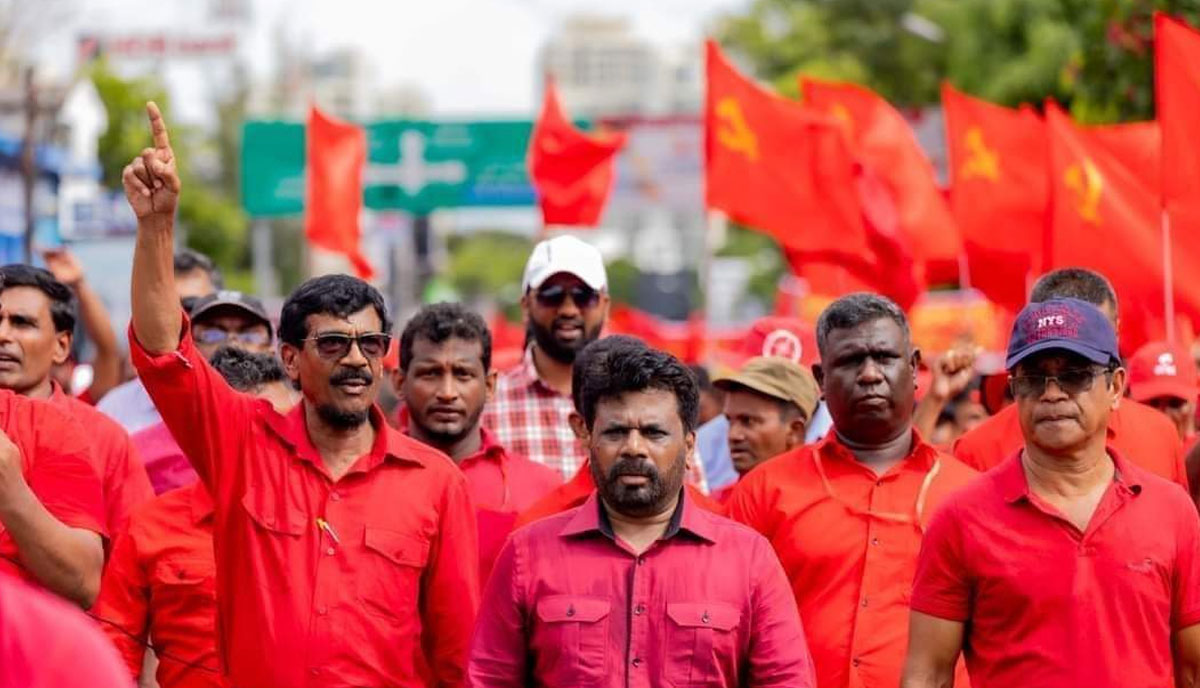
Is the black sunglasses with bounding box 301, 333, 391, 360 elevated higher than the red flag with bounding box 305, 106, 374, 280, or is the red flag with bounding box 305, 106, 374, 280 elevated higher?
the red flag with bounding box 305, 106, 374, 280

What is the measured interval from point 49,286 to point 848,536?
2.40 m

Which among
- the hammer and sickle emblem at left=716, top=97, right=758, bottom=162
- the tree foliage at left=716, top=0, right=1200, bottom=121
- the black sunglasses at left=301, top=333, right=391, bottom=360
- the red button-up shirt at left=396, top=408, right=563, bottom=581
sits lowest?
the red button-up shirt at left=396, top=408, right=563, bottom=581

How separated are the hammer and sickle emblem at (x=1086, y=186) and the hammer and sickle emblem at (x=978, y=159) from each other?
8.51ft

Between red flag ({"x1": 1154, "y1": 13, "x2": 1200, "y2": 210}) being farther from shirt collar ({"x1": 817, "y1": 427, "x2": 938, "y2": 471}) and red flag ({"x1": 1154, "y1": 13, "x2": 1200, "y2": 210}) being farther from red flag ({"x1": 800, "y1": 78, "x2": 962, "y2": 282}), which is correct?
red flag ({"x1": 800, "y1": 78, "x2": 962, "y2": 282})

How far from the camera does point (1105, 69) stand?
723 inches

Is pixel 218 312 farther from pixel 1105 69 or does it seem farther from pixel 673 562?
pixel 1105 69

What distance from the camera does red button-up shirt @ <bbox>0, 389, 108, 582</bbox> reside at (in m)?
5.46

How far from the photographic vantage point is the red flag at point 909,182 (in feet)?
46.6

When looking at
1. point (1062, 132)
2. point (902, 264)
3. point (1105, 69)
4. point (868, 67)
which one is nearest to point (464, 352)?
point (1062, 132)

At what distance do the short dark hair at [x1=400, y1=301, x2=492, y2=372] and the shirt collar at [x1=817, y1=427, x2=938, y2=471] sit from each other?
1.33 meters

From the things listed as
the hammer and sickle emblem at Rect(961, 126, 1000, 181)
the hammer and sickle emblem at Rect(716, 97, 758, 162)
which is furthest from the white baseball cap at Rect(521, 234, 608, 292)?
the hammer and sickle emblem at Rect(961, 126, 1000, 181)

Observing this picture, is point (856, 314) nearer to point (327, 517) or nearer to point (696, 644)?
point (696, 644)

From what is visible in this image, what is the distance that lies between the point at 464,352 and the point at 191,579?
125cm

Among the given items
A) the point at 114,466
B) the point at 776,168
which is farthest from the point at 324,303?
the point at 776,168
